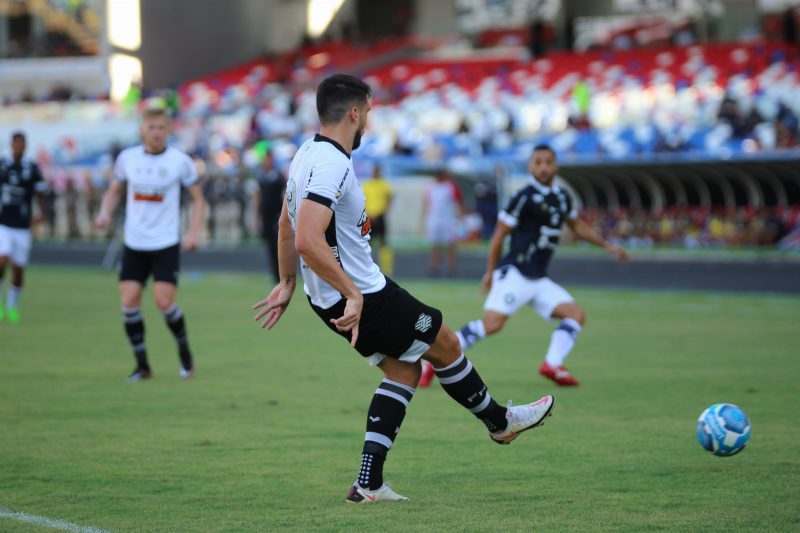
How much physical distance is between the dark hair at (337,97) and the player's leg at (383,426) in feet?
3.95

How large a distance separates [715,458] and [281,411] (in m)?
3.27

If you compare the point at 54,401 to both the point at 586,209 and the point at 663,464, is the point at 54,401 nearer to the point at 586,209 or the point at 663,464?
the point at 663,464

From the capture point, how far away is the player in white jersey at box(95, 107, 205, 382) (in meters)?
10.3

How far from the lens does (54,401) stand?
365 inches

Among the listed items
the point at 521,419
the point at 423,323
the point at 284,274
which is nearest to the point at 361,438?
the point at 521,419

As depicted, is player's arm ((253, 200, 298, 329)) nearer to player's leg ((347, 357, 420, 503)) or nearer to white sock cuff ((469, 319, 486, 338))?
player's leg ((347, 357, 420, 503))

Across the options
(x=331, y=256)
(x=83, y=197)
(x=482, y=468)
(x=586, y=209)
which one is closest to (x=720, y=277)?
(x=586, y=209)

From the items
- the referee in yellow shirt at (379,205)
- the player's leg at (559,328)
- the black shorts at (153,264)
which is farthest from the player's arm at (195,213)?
the referee in yellow shirt at (379,205)

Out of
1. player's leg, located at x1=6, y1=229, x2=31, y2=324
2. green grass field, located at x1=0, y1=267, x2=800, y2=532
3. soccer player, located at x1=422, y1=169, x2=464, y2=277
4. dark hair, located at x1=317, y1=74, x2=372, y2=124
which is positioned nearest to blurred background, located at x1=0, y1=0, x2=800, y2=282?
soccer player, located at x1=422, y1=169, x2=464, y2=277

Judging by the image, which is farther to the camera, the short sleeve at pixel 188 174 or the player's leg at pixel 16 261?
the player's leg at pixel 16 261

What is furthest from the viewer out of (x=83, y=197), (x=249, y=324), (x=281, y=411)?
(x=83, y=197)

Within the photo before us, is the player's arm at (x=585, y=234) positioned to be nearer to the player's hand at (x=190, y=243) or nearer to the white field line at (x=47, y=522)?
the player's hand at (x=190, y=243)

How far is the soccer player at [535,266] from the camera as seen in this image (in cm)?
1023

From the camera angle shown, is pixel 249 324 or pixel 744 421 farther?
pixel 249 324
